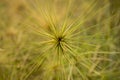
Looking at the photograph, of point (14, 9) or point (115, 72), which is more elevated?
point (14, 9)

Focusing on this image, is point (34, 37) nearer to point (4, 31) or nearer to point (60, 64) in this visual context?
point (4, 31)

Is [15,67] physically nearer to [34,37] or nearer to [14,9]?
[34,37]

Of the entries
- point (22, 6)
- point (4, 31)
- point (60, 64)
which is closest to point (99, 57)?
point (60, 64)

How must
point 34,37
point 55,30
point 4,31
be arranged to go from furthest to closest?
point 4,31, point 34,37, point 55,30

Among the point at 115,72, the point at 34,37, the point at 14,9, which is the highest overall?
the point at 14,9

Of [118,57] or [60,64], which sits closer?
[60,64]

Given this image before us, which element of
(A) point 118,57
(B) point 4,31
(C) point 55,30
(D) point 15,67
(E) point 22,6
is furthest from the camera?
(E) point 22,6

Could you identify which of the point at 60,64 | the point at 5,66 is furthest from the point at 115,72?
the point at 5,66

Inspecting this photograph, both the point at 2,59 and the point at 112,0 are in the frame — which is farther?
the point at 112,0

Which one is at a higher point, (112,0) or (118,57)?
(112,0)
